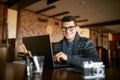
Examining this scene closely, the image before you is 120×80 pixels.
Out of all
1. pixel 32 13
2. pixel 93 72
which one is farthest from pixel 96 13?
pixel 93 72

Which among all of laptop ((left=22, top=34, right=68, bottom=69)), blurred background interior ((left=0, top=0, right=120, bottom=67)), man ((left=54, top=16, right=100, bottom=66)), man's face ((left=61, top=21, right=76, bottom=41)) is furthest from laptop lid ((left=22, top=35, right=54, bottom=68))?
blurred background interior ((left=0, top=0, right=120, bottom=67))

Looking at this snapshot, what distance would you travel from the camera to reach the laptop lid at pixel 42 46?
1.32 meters

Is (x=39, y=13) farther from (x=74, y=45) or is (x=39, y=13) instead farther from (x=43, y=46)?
(x=43, y=46)

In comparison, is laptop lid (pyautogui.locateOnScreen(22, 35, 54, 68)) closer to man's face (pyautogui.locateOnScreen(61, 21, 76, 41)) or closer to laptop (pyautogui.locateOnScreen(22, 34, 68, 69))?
laptop (pyautogui.locateOnScreen(22, 34, 68, 69))

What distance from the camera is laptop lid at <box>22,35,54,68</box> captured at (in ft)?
4.34

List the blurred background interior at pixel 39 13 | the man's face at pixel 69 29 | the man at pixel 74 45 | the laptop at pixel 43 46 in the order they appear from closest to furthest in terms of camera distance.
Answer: the laptop at pixel 43 46
the man at pixel 74 45
the man's face at pixel 69 29
the blurred background interior at pixel 39 13

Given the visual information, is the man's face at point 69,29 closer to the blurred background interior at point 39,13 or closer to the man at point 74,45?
the man at point 74,45

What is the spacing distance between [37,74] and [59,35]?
307 inches

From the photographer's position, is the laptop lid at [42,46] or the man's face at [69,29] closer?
the laptop lid at [42,46]

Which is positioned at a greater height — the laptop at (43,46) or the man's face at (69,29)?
the man's face at (69,29)

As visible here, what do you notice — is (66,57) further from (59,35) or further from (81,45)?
(59,35)

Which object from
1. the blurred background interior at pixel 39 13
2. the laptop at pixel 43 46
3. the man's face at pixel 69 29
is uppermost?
the blurred background interior at pixel 39 13

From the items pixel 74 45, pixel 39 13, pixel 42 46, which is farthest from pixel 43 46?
pixel 39 13

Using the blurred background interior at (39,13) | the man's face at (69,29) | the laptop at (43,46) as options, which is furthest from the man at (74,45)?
the blurred background interior at (39,13)
